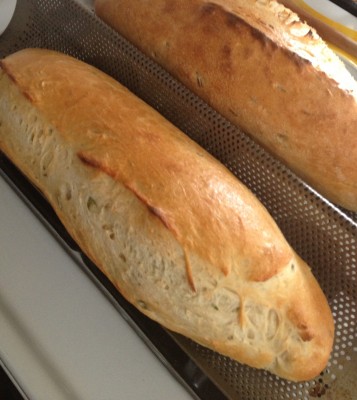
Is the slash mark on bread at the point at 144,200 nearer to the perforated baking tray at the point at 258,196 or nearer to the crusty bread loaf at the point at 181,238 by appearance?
the crusty bread loaf at the point at 181,238

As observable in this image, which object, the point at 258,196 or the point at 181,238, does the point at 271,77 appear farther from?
the point at 181,238

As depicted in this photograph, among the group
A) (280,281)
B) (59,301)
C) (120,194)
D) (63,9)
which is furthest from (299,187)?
(63,9)

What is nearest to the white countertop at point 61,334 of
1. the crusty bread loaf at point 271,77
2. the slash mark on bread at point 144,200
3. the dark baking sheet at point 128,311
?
the dark baking sheet at point 128,311

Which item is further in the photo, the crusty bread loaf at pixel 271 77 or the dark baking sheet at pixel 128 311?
the crusty bread loaf at pixel 271 77

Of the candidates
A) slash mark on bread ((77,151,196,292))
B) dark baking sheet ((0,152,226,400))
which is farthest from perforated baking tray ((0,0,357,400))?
slash mark on bread ((77,151,196,292))

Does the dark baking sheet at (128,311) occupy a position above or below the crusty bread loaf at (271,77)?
below

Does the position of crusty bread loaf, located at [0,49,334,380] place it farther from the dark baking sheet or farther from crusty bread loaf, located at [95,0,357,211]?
crusty bread loaf, located at [95,0,357,211]

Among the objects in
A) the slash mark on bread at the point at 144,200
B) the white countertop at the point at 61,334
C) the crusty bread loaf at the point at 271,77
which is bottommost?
the white countertop at the point at 61,334
